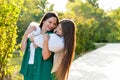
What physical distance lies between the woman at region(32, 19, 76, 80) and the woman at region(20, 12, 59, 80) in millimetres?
98

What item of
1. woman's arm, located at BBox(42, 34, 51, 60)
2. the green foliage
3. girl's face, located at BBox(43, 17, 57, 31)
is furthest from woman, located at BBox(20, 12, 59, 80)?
the green foliage

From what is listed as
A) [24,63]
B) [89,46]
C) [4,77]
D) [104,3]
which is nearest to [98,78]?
[4,77]

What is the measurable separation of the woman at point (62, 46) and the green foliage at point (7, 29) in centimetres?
272

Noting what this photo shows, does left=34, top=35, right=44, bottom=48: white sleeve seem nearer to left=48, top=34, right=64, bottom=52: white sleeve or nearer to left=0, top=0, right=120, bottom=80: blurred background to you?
left=48, top=34, right=64, bottom=52: white sleeve

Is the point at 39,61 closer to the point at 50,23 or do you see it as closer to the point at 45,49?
the point at 45,49

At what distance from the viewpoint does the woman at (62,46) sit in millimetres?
2978

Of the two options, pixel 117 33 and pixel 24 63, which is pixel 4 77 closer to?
pixel 24 63

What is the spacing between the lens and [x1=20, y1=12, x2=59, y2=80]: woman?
313cm

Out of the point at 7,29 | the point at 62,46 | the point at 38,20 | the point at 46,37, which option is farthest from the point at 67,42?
the point at 38,20

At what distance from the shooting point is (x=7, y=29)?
19.2 feet

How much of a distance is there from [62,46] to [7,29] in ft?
9.83

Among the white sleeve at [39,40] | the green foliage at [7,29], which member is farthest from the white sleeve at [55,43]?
the green foliage at [7,29]

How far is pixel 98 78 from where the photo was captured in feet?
26.9

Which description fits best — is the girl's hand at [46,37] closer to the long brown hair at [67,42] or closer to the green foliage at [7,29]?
the long brown hair at [67,42]
